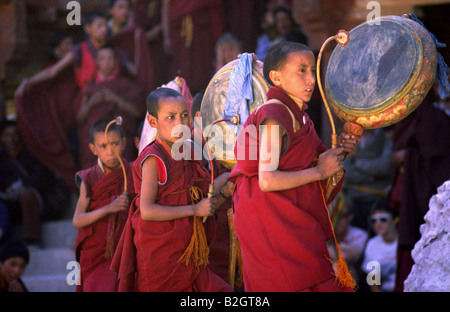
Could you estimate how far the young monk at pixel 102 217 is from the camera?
177 inches

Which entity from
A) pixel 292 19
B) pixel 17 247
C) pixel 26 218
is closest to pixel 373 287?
pixel 292 19

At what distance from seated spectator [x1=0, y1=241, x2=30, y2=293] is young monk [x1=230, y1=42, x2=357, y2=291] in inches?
144

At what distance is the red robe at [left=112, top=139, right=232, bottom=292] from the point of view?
350 cm

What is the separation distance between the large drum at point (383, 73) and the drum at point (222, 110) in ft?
1.56

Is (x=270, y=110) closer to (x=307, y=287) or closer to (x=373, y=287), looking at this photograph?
(x=307, y=287)

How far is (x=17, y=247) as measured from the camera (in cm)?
645

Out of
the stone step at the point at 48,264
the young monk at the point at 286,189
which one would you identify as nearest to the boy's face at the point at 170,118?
the young monk at the point at 286,189

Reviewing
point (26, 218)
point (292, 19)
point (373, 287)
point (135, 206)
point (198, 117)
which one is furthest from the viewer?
point (26, 218)

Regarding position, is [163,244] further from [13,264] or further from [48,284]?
[48,284]

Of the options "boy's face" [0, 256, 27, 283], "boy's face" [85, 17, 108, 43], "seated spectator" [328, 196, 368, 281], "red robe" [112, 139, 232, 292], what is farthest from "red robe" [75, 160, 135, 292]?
"boy's face" [85, 17, 108, 43]

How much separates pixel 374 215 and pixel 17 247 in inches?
126

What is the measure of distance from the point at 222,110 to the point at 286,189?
92cm

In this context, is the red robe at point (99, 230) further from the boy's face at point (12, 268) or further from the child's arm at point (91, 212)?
the boy's face at point (12, 268)

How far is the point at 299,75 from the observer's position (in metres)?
3.05
